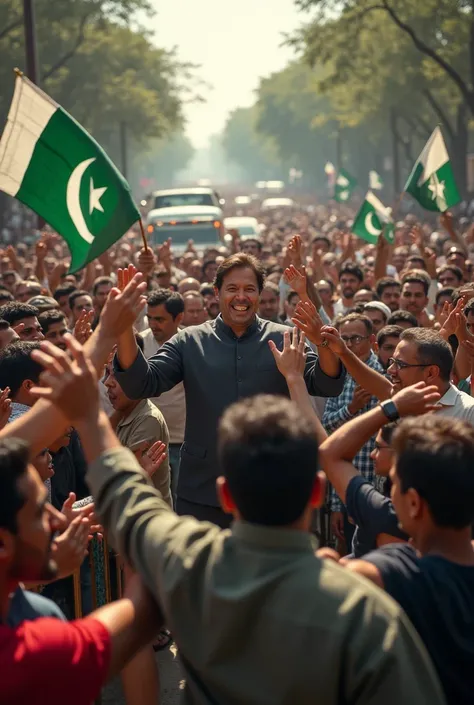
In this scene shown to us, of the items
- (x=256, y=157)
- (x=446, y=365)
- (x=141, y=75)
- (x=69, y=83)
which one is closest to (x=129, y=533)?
(x=446, y=365)

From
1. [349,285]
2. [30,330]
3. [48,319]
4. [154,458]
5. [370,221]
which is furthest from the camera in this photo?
[370,221]

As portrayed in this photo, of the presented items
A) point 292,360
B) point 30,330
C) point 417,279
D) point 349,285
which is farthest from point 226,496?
point 349,285

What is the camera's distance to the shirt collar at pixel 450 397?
178 inches

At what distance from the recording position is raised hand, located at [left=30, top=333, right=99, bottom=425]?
8.24 ft

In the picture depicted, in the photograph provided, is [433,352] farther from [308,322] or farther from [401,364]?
[308,322]

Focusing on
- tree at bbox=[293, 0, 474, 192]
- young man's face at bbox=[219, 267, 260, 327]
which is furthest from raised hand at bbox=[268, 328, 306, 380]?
tree at bbox=[293, 0, 474, 192]

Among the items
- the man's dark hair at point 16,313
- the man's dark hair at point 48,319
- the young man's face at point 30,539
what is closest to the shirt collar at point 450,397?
the young man's face at point 30,539

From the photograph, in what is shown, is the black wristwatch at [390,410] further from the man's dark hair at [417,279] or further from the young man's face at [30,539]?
the man's dark hair at [417,279]

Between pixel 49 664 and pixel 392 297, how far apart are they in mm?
7820

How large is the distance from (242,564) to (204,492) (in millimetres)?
2797

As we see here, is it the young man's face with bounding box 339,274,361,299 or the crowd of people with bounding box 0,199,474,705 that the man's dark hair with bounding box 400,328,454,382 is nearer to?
the crowd of people with bounding box 0,199,474,705

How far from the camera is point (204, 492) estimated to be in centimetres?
505

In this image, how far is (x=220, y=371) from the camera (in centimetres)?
507

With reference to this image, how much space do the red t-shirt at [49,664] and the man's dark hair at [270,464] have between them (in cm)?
42
